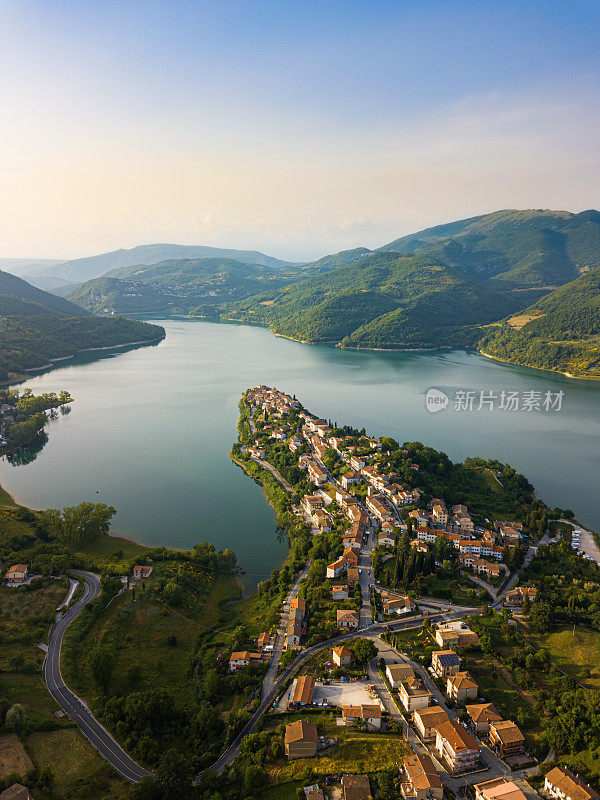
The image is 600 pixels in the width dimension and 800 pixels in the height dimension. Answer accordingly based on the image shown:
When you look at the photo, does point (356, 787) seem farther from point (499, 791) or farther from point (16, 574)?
point (16, 574)

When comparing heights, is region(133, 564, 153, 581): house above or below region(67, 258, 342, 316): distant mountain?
below

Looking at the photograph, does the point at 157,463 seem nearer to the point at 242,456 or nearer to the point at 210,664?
the point at 242,456

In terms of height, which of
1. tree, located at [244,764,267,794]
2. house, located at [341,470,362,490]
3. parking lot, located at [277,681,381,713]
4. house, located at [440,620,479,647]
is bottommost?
parking lot, located at [277,681,381,713]

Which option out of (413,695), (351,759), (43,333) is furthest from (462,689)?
(43,333)

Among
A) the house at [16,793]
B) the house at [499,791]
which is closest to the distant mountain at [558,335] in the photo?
the house at [499,791]

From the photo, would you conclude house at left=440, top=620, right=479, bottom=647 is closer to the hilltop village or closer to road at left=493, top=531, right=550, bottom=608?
the hilltop village

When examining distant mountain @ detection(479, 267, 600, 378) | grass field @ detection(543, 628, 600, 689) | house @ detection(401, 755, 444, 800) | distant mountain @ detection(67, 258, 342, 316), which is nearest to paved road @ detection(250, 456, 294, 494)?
grass field @ detection(543, 628, 600, 689)

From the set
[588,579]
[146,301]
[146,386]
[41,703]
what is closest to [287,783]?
[41,703]
